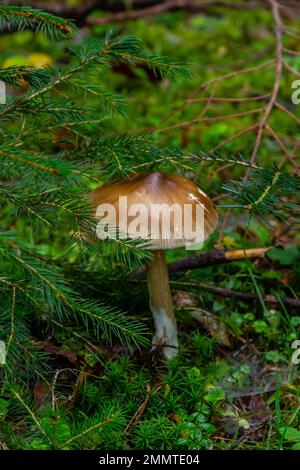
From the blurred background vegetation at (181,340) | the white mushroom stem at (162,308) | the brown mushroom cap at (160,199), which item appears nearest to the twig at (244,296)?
the blurred background vegetation at (181,340)

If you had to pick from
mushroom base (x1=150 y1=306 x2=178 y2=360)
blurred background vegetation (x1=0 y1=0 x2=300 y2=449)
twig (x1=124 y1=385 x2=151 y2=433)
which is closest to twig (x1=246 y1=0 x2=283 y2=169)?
blurred background vegetation (x1=0 y1=0 x2=300 y2=449)

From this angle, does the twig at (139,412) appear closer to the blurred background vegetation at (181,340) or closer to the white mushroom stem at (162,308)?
the blurred background vegetation at (181,340)

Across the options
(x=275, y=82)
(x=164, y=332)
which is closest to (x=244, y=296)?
(x=164, y=332)

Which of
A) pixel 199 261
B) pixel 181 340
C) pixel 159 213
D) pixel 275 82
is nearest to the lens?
pixel 159 213

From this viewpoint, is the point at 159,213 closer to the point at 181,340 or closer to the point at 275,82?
the point at 181,340
